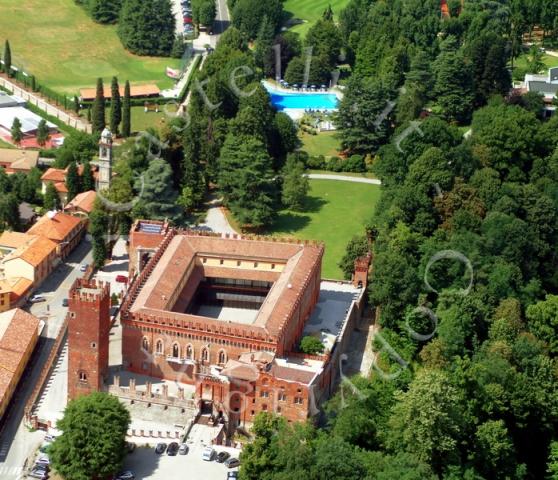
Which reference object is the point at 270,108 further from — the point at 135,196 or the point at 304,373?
the point at 304,373

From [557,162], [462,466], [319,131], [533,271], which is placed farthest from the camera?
[319,131]

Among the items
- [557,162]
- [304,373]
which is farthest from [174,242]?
[557,162]

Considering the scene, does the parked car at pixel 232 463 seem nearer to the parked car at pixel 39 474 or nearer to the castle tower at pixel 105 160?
the parked car at pixel 39 474

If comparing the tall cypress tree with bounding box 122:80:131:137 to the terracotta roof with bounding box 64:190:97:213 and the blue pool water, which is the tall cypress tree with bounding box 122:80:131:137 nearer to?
the blue pool water

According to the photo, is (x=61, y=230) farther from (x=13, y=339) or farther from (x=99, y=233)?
(x=13, y=339)

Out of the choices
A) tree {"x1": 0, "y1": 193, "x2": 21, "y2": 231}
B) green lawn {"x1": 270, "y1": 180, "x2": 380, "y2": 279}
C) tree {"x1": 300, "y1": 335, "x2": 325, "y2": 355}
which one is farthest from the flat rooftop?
tree {"x1": 0, "y1": 193, "x2": 21, "y2": 231}

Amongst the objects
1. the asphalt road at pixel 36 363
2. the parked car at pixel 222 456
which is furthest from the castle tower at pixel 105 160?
the parked car at pixel 222 456
